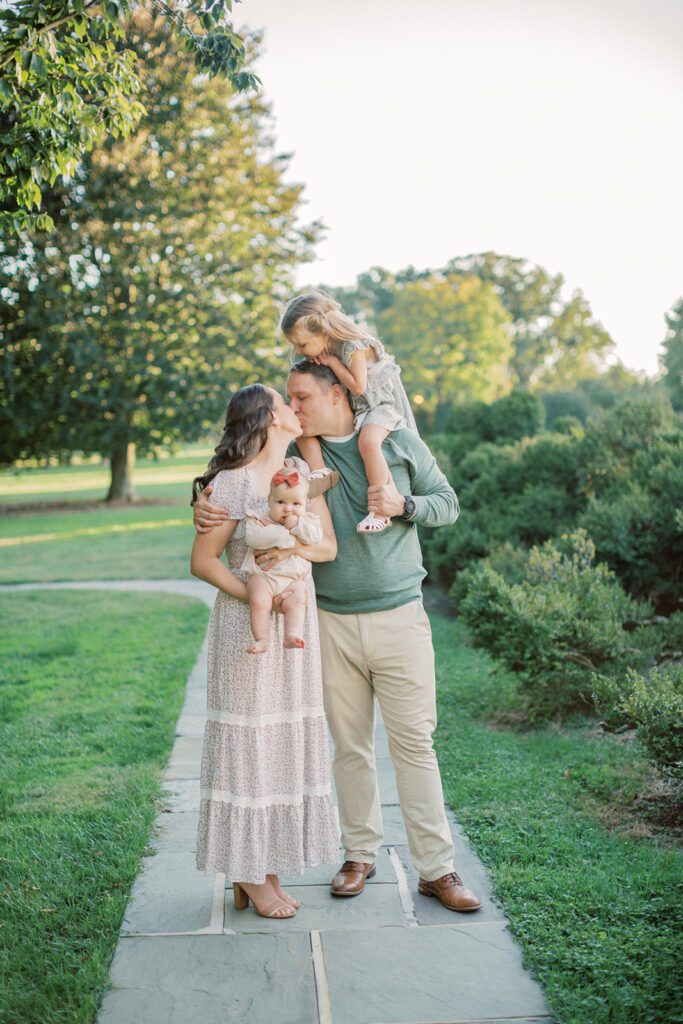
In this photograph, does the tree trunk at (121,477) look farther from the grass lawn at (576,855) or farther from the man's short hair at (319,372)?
the man's short hair at (319,372)

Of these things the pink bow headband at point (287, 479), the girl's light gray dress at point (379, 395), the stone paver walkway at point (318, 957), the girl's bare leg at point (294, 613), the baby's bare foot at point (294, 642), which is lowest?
the stone paver walkway at point (318, 957)

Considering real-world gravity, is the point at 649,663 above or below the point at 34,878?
above

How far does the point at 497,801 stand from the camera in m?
4.11

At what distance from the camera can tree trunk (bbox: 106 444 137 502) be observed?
25328mm

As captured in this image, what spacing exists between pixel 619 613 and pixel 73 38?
177 inches

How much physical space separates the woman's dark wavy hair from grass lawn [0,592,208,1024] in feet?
5.08

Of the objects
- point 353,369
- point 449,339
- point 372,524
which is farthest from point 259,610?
point 449,339

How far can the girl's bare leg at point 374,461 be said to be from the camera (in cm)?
303

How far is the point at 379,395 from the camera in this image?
3.16m

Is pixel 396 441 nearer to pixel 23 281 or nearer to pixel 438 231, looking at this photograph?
pixel 438 231

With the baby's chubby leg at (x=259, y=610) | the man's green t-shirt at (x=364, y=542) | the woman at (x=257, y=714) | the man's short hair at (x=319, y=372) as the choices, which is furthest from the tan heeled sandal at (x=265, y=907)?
the man's short hair at (x=319, y=372)

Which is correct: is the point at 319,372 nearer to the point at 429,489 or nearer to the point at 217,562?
the point at 429,489

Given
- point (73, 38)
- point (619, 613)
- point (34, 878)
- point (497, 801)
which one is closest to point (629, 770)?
point (497, 801)

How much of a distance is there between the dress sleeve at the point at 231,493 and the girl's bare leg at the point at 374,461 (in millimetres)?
394
